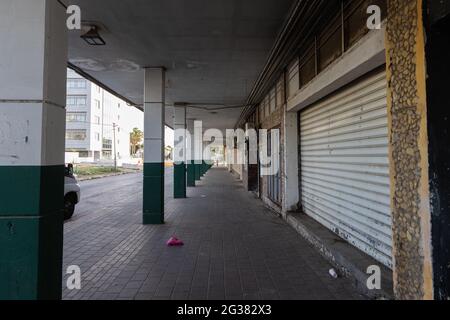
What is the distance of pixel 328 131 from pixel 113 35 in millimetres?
4579

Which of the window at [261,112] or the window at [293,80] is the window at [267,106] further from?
the window at [293,80]

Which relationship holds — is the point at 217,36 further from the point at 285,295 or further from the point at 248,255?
the point at 285,295

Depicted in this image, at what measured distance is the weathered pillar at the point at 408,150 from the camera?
276 centimetres

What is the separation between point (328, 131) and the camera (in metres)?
6.12

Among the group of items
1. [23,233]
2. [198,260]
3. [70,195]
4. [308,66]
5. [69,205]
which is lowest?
[198,260]

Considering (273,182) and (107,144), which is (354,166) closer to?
(273,182)

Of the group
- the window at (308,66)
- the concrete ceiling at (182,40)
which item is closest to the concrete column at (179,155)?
the concrete ceiling at (182,40)

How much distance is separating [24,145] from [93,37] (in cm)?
430

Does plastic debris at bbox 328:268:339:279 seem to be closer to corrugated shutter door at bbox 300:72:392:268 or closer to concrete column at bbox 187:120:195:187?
corrugated shutter door at bbox 300:72:392:268

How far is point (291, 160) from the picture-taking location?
7945 millimetres

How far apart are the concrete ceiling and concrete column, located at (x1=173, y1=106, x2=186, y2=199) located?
383 cm

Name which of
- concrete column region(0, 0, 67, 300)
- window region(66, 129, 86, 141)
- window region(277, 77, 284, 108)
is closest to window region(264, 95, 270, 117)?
window region(277, 77, 284, 108)

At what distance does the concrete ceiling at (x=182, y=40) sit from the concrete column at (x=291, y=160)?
1666 mm


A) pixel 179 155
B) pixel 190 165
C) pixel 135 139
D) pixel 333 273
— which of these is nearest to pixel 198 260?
pixel 333 273
